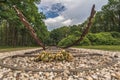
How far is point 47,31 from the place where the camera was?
44625 mm

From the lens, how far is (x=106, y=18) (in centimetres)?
5522

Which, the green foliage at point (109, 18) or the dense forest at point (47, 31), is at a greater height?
the green foliage at point (109, 18)

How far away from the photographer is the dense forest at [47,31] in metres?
25.2

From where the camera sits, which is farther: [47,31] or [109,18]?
[109,18]

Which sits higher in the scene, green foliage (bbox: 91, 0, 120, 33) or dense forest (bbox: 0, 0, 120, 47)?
green foliage (bbox: 91, 0, 120, 33)

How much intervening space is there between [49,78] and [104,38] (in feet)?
99.2

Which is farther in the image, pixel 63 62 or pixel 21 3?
pixel 21 3

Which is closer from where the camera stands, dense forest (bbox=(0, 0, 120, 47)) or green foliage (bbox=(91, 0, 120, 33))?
dense forest (bbox=(0, 0, 120, 47))

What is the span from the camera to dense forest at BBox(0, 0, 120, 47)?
25250mm

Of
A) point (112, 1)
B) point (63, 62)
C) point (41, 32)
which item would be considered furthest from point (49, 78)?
point (112, 1)

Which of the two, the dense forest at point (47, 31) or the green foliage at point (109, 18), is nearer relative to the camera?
the dense forest at point (47, 31)

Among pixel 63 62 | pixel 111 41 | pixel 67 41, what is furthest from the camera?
pixel 111 41

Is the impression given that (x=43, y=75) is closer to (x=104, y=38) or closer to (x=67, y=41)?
(x=67, y=41)

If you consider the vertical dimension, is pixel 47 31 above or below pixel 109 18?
below
